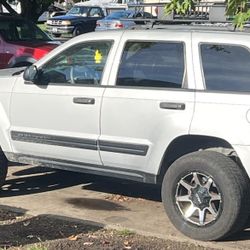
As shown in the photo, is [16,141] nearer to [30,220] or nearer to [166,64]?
[30,220]

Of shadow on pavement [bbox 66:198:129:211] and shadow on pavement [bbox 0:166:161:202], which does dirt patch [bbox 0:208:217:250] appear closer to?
shadow on pavement [bbox 66:198:129:211]

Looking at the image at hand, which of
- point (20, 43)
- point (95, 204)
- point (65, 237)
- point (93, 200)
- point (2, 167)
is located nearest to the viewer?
point (65, 237)

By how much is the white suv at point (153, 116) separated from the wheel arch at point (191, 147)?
0.04 ft

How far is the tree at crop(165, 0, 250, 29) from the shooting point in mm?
5012

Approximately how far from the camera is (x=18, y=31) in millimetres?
14156

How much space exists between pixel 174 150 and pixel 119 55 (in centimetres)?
108

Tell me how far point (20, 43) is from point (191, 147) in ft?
28.8

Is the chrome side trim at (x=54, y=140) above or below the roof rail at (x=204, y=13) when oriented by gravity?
below

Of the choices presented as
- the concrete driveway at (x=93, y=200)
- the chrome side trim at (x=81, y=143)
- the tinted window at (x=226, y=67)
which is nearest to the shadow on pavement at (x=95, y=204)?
the concrete driveway at (x=93, y=200)

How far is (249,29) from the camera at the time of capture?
5.68 m

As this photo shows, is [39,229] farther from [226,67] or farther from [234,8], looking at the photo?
[234,8]

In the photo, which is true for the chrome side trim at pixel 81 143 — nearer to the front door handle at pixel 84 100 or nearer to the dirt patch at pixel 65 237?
the front door handle at pixel 84 100

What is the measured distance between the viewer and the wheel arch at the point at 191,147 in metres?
5.34

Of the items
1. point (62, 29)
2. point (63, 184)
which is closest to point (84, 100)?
point (63, 184)
